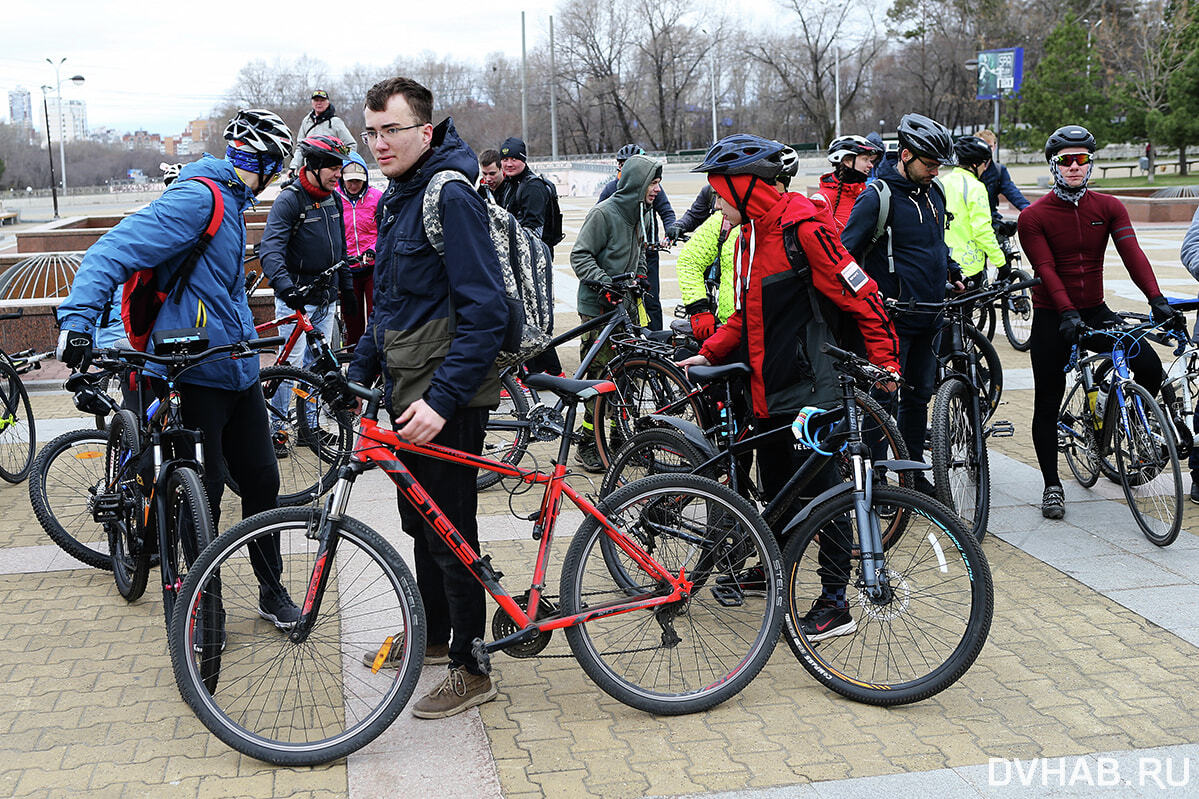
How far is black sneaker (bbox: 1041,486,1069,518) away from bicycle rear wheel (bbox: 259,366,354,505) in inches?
152

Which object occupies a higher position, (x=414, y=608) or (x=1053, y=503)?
(x=414, y=608)

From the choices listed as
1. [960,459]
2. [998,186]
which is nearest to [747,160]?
[960,459]

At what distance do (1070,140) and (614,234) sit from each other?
279cm

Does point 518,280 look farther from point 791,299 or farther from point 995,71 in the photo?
point 995,71

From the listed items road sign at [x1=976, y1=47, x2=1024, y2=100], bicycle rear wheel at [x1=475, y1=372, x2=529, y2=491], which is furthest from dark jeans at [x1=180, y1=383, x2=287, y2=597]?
road sign at [x1=976, y1=47, x2=1024, y2=100]

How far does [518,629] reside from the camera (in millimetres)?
3957

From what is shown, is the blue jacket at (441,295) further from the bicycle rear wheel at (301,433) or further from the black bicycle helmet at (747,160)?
the bicycle rear wheel at (301,433)

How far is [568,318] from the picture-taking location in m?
13.1

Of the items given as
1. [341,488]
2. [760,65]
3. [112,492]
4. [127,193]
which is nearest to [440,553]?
[341,488]

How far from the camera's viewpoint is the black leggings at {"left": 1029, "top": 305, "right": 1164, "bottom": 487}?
608 centimetres

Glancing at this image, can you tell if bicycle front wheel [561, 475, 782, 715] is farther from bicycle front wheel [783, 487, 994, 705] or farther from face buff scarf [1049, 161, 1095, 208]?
face buff scarf [1049, 161, 1095, 208]

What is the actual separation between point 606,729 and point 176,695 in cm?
159

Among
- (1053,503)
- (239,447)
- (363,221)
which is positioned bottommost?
(1053,503)

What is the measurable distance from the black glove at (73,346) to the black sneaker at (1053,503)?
476cm
